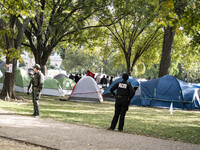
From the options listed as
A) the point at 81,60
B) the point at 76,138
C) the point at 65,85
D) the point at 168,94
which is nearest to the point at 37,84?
the point at 76,138

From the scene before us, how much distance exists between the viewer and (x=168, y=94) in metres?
18.7

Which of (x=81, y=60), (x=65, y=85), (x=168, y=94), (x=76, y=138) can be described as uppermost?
(x=81, y=60)

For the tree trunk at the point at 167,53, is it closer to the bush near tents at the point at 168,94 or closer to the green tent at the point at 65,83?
the bush near tents at the point at 168,94

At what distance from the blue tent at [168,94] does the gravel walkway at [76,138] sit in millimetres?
11142

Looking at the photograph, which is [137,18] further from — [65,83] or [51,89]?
[51,89]

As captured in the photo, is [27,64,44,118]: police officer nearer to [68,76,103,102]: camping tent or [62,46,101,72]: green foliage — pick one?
[68,76,103,102]: camping tent

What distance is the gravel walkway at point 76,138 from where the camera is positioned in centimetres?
638

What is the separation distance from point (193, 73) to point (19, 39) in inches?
2754

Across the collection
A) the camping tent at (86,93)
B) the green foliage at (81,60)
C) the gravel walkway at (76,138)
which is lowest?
the gravel walkway at (76,138)

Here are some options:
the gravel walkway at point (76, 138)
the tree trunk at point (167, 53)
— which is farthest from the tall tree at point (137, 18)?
the gravel walkway at point (76, 138)

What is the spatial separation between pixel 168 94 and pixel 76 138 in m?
12.8

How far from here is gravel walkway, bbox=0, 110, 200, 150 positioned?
251 inches

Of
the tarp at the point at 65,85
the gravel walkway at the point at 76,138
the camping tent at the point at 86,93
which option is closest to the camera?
the gravel walkway at the point at 76,138

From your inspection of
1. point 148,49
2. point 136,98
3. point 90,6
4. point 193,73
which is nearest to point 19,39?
point 90,6
